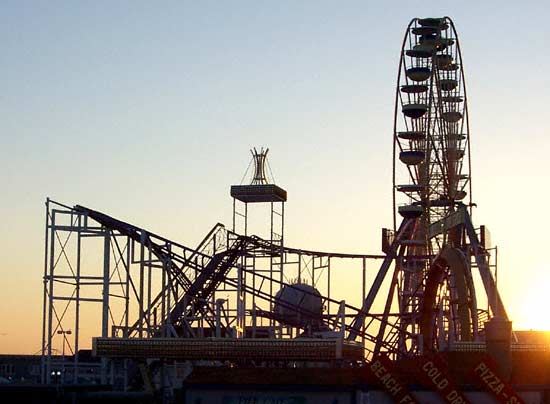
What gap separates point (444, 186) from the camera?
9694cm

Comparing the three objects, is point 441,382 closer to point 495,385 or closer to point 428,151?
point 495,385

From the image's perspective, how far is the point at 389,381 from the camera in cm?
5378

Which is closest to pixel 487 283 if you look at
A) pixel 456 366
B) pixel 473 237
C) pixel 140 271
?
pixel 473 237

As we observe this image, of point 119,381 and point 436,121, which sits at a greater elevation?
point 436,121

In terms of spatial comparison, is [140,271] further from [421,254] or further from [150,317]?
[421,254]

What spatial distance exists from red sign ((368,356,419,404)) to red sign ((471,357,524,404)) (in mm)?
2669

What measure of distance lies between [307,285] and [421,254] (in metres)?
11.7

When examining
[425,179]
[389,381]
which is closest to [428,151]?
[425,179]

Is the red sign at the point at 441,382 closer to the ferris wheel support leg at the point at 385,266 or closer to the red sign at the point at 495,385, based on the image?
the red sign at the point at 495,385

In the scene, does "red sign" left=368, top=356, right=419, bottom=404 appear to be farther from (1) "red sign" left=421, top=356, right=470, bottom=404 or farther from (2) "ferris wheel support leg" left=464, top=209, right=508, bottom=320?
(2) "ferris wheel support leg" left=464, top=209, right=508, bottom=320

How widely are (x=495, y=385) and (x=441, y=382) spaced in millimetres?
2092

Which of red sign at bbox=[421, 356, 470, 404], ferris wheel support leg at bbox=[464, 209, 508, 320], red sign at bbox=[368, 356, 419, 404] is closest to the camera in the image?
red sign at bbox=[421, 356, 470, 404]

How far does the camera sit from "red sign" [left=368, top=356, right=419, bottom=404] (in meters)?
53.4

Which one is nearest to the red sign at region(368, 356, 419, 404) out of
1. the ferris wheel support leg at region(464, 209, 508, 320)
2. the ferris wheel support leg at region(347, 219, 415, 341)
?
the ferris wheel support leg at region(464, 209, 508, 320)
